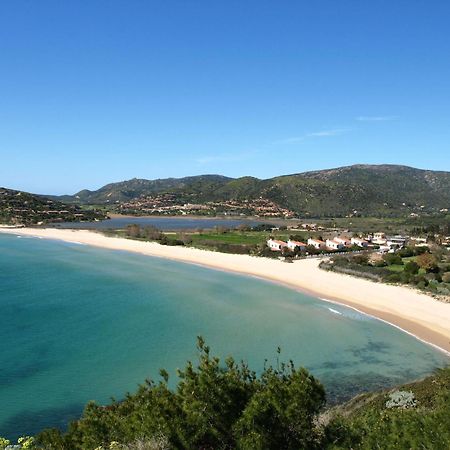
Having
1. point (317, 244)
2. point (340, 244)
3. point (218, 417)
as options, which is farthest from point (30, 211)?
point (218, 417)

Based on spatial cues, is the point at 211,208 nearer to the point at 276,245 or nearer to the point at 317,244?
the point at 317,244

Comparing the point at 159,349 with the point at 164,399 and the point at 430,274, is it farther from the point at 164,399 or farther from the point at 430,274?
the point at 430,274

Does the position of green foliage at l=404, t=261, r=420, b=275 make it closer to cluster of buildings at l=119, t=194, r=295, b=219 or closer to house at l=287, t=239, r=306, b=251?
house at l=287, t=239, r=306, b=251

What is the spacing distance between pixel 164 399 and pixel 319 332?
20607 mm

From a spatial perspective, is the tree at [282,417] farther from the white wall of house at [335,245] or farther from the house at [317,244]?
the white wall of house at [335,245]

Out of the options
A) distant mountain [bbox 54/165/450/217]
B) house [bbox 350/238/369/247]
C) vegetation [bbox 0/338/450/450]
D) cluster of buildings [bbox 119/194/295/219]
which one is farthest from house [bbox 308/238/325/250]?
distant mountain [bbox 54/165/450/217]

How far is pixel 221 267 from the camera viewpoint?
53.8 m

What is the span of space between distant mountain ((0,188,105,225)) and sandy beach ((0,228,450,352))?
5128 cm

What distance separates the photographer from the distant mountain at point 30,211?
369 ft

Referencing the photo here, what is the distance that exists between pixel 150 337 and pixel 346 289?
20443 millimetres

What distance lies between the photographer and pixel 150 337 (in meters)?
25.7

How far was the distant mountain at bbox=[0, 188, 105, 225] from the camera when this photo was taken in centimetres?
11256

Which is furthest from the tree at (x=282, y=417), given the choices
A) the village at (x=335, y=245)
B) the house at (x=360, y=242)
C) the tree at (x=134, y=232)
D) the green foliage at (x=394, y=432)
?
the tree at (x=134, y=232)

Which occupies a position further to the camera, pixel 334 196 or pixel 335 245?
pixel 334 196
